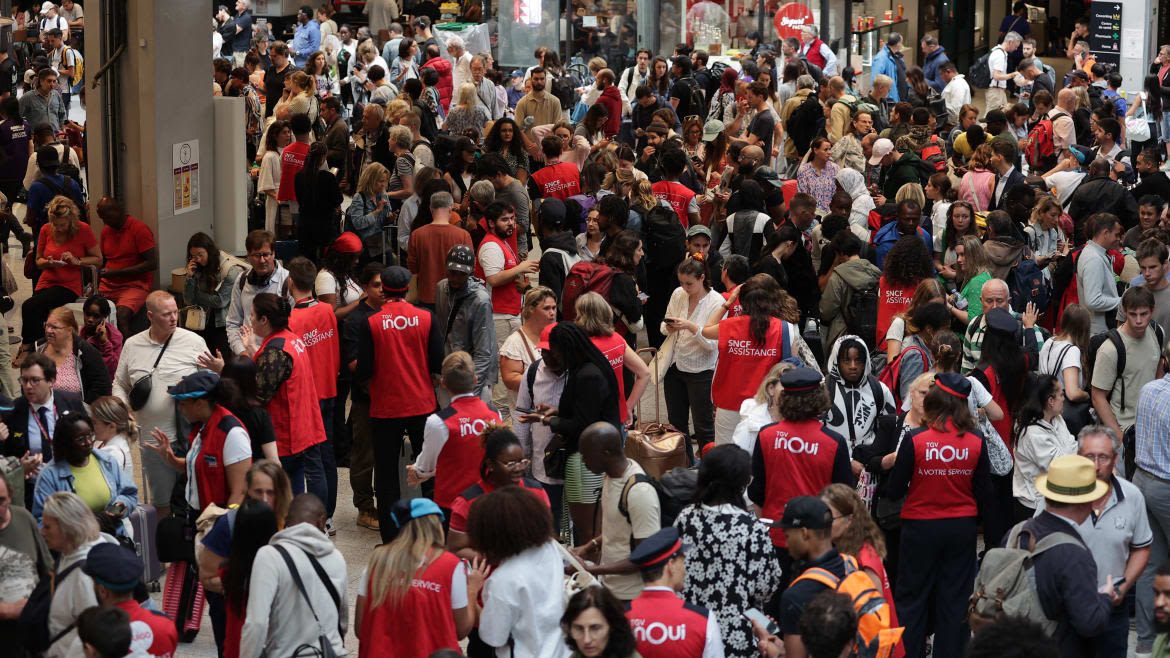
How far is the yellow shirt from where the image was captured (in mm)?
6914

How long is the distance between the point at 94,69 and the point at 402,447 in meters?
5.60

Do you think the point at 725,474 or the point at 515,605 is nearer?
the point at 515,605

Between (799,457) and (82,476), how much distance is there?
3.46 m

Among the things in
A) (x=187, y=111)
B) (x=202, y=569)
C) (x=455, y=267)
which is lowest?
(x=202, y=569)

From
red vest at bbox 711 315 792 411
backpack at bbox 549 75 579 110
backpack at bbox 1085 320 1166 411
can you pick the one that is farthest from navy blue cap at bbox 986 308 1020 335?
backpack at bbox 549 75 579 110

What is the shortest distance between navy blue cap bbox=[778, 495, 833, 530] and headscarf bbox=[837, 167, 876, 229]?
20.7 ft

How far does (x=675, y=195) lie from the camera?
1220 centimetres

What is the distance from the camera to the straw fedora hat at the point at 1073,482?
6062mm

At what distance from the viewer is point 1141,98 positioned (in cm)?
1881

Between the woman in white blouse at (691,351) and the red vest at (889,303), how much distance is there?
3.86 ft

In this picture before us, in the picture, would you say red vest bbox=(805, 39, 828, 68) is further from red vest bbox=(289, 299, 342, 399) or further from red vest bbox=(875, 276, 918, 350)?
red vest bbox=(289, 299, 342, 399)

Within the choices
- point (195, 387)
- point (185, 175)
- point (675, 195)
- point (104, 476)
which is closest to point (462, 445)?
point (195, 387)

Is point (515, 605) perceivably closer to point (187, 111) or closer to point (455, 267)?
point (455, 267)

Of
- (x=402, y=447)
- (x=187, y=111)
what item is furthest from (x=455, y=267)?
(x=187, y=111)
